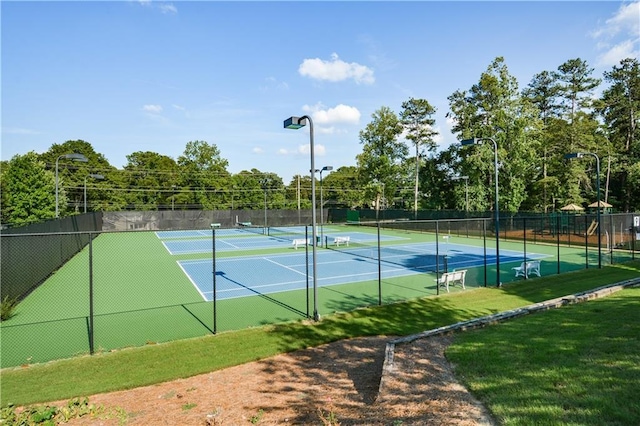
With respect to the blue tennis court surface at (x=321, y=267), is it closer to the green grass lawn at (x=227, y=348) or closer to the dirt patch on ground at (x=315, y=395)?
the green grass lawn at (x=227, y=348)

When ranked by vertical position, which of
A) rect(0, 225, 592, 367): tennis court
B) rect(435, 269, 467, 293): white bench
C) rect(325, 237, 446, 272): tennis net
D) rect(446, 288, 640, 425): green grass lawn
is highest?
rect(446, 288, 640, 425): green grass lawn

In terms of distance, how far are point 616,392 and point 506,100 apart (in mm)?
43551

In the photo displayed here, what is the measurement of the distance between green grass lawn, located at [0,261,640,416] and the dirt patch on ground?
18.4 inches

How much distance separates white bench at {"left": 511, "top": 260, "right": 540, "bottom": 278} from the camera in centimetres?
1546

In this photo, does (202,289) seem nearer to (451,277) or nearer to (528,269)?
(451,277)

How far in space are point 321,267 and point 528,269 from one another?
9.27 metres

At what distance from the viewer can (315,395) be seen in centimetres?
564

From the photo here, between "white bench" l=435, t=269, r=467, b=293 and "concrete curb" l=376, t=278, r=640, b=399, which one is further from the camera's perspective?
"white bench" l=435, t=269, r=467, b=293

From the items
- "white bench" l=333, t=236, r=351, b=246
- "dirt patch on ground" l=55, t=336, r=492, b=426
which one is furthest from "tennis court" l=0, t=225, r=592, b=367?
"dirt patch on ground" l=55, t=336, r=492, b=426

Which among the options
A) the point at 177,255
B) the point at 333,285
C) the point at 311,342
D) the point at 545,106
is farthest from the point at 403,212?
the point at 311,342

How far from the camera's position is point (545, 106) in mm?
53719

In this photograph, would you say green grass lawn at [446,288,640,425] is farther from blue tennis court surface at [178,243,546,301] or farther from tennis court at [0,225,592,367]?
blue tennis court surface at [178,243,546,301]

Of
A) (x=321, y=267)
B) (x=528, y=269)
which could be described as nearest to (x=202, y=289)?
(x=321, y=267)

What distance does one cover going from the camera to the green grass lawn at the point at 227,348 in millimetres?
6422
